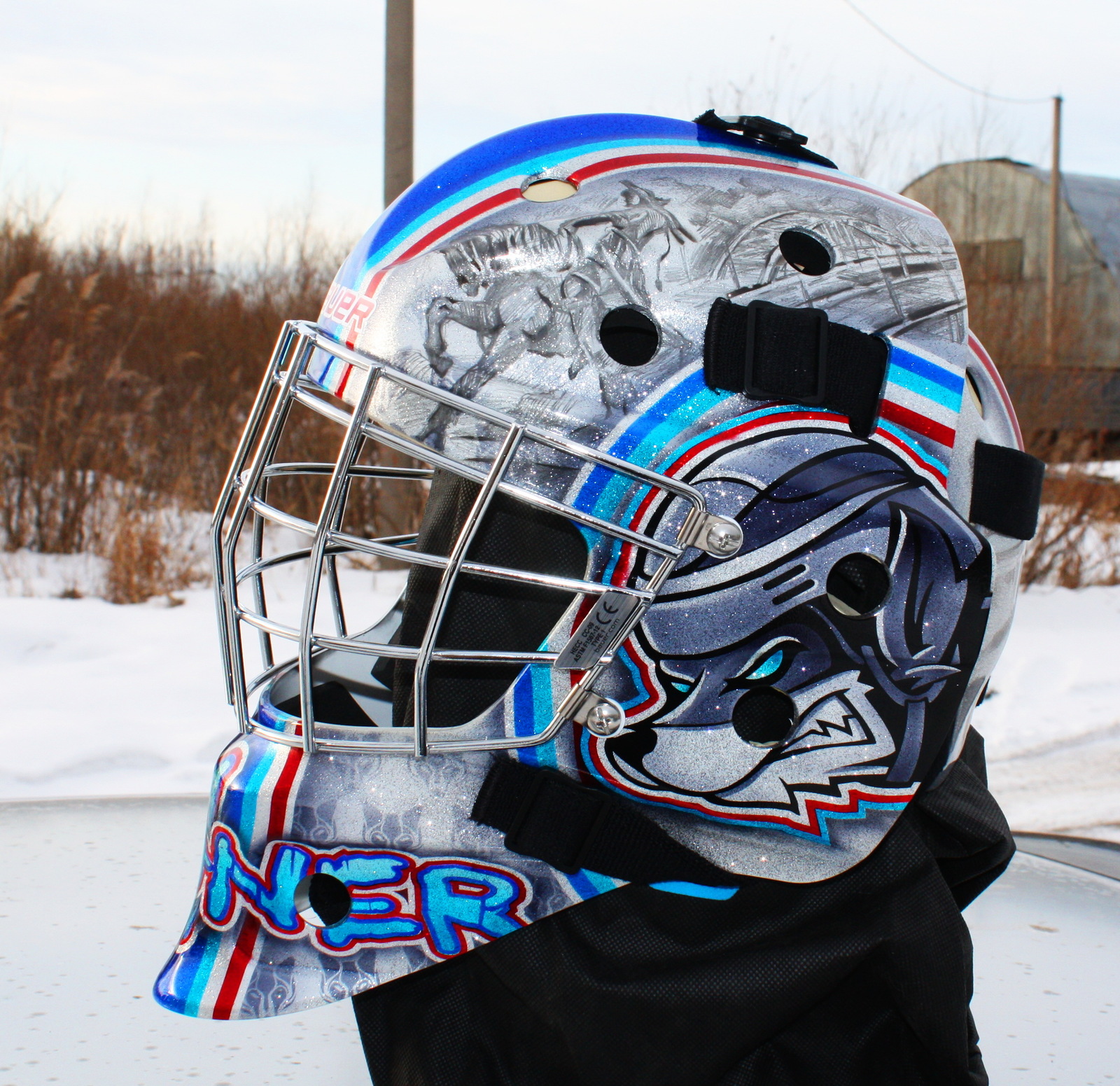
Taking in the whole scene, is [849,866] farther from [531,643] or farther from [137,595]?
[137,595]

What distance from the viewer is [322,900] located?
0.91m

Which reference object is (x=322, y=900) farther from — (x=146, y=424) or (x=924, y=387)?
(x=146, y=424)

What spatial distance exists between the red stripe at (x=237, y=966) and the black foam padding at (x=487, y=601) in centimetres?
20

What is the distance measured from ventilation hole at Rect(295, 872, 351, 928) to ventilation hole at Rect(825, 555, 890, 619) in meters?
0.45

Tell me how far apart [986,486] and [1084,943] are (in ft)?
1.80

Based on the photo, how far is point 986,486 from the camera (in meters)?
0.92

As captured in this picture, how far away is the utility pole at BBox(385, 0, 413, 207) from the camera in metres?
3.84

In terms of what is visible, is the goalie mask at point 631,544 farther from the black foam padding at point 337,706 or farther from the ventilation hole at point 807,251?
the black foam padding at point 337,706

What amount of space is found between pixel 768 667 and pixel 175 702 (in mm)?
2212

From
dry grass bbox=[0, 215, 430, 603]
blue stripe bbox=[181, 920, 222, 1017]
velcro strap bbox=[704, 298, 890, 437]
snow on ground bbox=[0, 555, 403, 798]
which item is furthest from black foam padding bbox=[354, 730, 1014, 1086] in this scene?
dry grass bbox=[0, 215, 430, 603]

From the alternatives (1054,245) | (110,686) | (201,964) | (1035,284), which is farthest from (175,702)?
(1054,245)

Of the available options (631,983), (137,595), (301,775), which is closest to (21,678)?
(137,595)

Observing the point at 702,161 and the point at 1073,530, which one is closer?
the point at 702,161

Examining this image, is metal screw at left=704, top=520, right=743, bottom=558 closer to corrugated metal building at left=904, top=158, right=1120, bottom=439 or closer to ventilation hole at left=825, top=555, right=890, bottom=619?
ventilation hole at left=825, top=555, right=890, bottom=619
